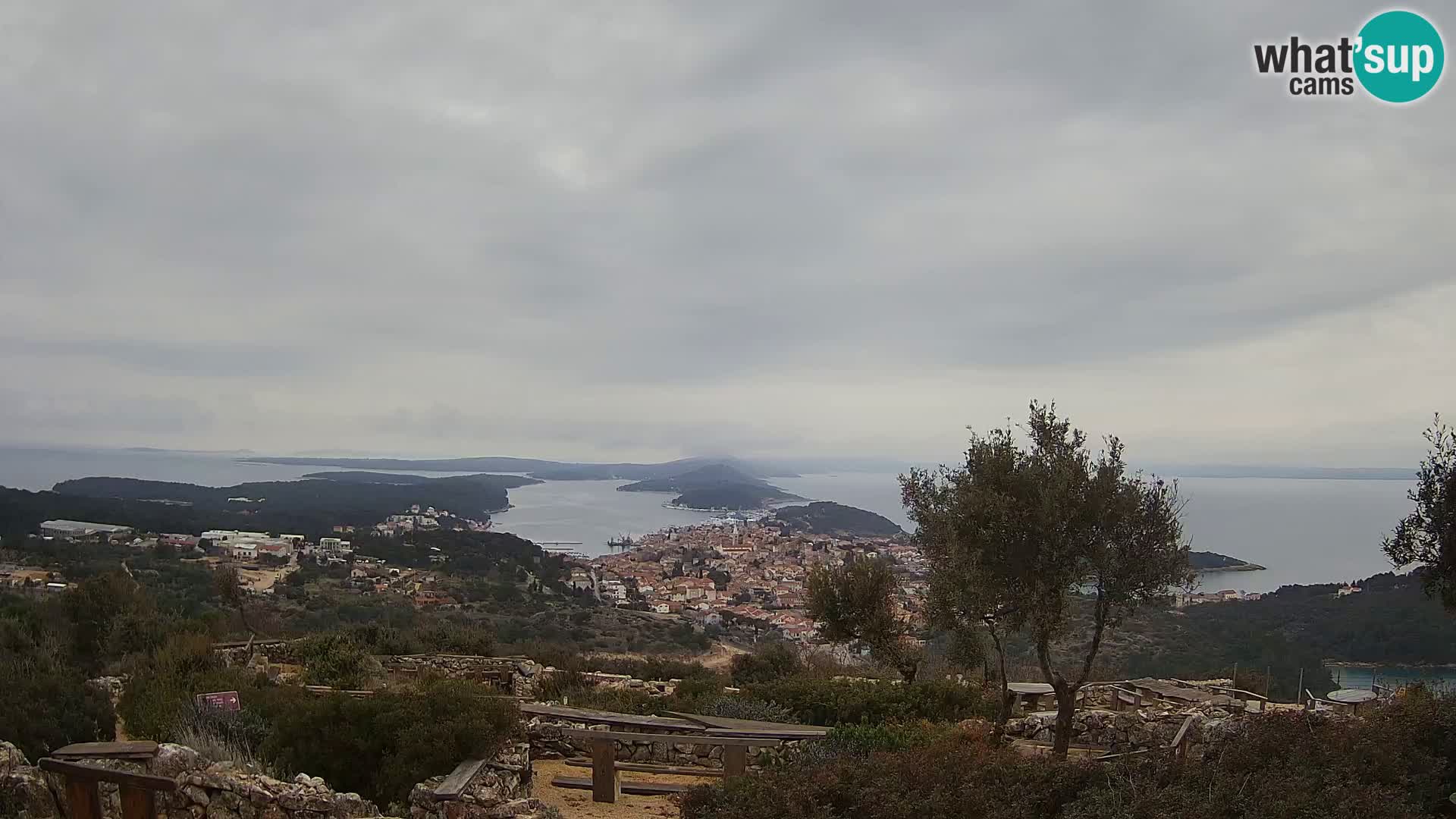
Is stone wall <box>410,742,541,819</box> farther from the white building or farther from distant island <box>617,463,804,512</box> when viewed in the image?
distant island <box>617,463,804,512</box>

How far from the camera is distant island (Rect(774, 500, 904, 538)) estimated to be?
55625 millimetres

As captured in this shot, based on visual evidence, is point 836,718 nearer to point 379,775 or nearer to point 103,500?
point 379,775

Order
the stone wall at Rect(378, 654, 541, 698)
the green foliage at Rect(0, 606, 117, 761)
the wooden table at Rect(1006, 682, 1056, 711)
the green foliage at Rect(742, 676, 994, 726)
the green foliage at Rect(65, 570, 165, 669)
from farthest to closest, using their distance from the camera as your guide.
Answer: the green foliage at Rect(65, 570, 165, 669), the stone wall at Rect(378, 654, 541, 698), the wooden table at Rect(1006, 682, 1056, 711), the green foliage at Rect(742, 676, 994, 726), the green foliage at Rect(0, 606, 117, 761)

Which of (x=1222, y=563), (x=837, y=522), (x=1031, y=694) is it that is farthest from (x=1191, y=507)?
(x=837, y=522)

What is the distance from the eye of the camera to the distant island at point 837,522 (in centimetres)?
5562

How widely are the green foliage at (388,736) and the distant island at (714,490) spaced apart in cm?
7687

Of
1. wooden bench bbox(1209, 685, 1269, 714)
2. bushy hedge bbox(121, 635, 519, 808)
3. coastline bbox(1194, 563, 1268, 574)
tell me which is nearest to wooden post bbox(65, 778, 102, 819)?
bushy hedge bbox(121, 635, 519, 808)

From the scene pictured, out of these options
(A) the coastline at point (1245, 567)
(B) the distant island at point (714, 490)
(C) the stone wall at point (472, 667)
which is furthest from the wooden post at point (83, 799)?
(B) the distant island at point (714, 490)

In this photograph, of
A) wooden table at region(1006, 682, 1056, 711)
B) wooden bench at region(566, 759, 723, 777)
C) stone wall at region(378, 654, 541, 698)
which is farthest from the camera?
stone wall at region(378, 654, 541, 698)

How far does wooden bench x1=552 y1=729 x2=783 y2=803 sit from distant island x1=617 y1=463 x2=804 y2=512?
7625 cm

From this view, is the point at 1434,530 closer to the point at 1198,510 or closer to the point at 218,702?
the point at 218,702

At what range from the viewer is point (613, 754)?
777 centimetres

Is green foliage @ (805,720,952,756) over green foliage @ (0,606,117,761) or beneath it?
beneath

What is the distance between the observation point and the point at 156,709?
838cm
